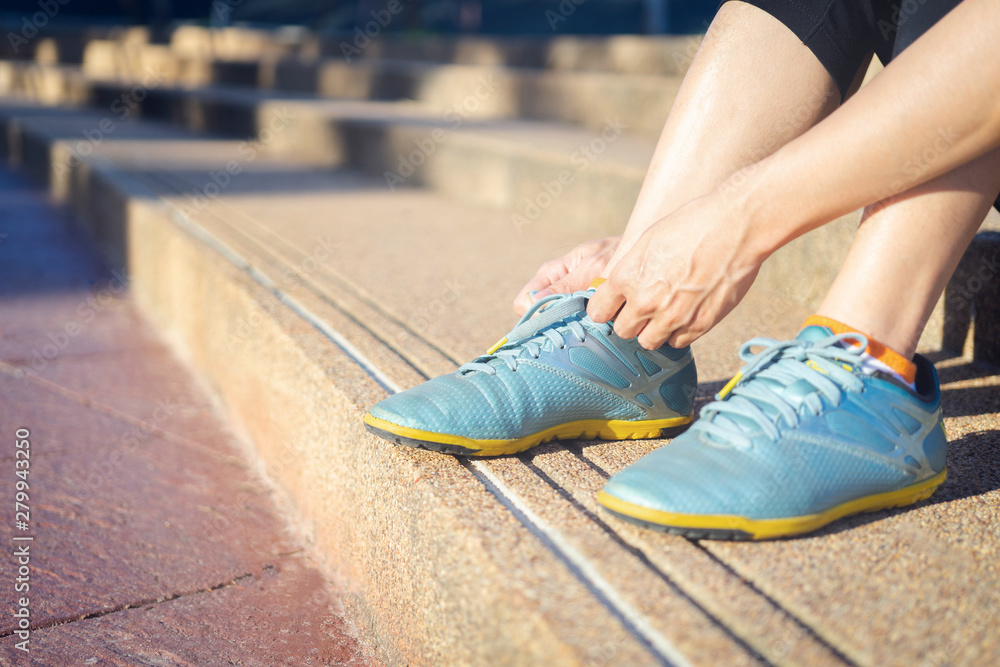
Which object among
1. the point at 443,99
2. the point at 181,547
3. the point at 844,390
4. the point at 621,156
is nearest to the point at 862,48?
the point at 844,390

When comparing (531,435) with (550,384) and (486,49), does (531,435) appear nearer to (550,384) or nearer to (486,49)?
(550,384)

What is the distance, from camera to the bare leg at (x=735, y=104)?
3.25ft

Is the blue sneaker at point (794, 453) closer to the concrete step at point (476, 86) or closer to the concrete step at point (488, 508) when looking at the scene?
the concrete step at point (488, 508)

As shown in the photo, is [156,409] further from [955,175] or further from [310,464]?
[955,175]

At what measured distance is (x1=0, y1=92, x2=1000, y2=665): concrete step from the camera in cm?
65

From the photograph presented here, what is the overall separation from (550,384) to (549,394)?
0.01 m

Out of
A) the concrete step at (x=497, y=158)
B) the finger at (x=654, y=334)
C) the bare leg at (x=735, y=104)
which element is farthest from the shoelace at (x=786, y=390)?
the concrete step at (x=497, y=158)

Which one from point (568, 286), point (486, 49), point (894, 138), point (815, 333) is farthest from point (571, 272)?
point (486, 49)

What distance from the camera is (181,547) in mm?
1179

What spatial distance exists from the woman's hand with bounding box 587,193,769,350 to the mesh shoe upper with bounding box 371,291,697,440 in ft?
0.28

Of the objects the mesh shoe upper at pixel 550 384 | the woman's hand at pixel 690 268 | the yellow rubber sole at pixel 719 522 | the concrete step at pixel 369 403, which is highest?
the woman's hand at pixel 690 268

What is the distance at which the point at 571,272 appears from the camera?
1.13 meters

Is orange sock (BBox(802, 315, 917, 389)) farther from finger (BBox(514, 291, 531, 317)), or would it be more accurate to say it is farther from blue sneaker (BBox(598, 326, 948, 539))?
finger (BBox(514, 291, 531, 317))

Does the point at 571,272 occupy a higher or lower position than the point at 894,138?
lower
